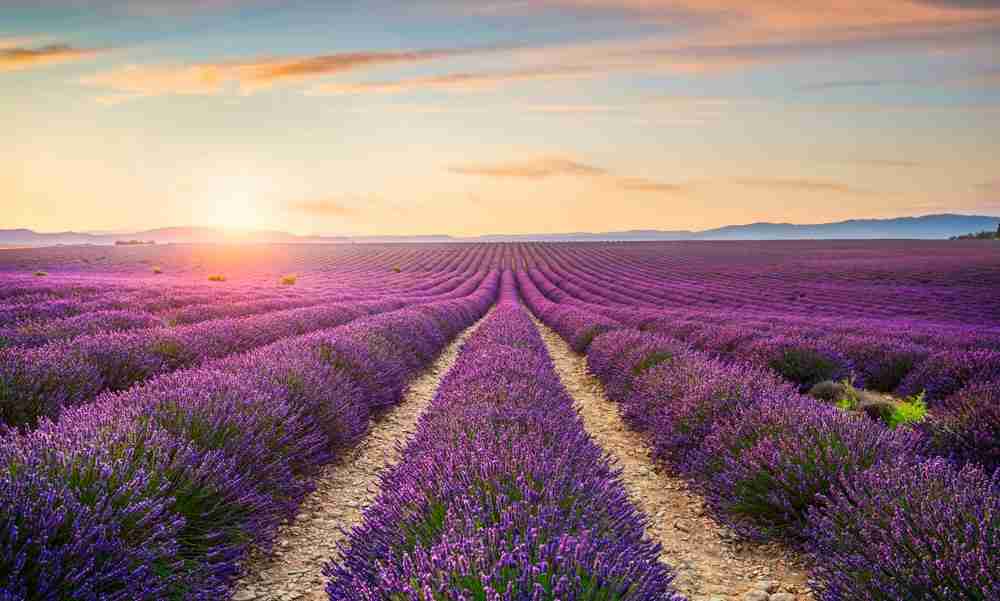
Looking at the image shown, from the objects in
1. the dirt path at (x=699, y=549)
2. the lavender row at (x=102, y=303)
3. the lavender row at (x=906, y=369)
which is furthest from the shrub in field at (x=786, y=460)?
the lavender row at (x=102, y=303)

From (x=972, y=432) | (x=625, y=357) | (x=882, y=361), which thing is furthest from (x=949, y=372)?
(x=625, y=357)

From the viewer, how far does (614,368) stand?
8180 mm

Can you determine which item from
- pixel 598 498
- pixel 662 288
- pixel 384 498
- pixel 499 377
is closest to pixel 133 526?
pixel 384 498

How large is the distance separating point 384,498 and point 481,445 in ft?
1.91

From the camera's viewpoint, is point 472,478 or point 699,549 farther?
point 699,549

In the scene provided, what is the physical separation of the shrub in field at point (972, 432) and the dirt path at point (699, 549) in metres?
1.65

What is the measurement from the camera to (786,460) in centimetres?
343

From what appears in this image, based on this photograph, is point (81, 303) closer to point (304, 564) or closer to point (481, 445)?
point (304, 564)

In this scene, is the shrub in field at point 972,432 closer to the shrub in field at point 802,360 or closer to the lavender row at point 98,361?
the shrub in field at point 802,360

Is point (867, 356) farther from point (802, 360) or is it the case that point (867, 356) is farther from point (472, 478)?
point (472, 478)

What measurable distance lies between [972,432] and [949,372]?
3.63 meters

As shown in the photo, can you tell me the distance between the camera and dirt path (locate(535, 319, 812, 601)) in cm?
302

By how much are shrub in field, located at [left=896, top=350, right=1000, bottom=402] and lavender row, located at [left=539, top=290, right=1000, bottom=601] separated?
9.17 ft

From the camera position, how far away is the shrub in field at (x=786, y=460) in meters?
3.33
